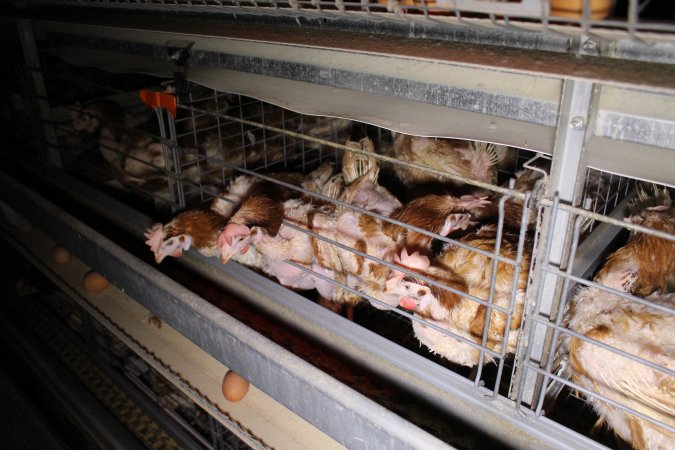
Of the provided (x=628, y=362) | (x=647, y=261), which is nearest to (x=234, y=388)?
(x=628, y=362)

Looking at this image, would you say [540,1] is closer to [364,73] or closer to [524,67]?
[524,67]

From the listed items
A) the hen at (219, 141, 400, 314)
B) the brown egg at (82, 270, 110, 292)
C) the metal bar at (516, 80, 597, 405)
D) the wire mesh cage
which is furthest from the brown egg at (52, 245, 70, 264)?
the metal bar at (516, 80, 597, 405)

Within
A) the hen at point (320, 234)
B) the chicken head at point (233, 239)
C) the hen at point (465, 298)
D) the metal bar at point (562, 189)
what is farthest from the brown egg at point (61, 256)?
the metal bar at point (562, 189)

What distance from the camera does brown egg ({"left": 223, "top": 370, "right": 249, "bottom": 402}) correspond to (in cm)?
154

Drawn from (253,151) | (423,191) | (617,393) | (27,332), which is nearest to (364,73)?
(617,393)

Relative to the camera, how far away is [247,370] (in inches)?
50.3

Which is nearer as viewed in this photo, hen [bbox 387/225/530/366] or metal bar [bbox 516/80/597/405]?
metal bar [bbox 516/80/597/405]

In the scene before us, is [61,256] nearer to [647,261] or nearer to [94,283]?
[94,283]

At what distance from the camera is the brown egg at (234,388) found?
5.05ft

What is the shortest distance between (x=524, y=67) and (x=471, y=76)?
0.18 m

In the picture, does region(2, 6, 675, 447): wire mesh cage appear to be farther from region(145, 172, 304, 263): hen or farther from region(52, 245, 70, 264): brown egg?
region(52, 245, 70, 264): brown egg

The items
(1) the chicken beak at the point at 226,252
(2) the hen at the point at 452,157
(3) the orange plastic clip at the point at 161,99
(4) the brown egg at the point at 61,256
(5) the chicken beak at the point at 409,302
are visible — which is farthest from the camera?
(4) the brown egg at the point at 61,256

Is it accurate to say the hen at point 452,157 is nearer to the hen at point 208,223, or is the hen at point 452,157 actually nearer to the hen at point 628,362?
the hen at point 208,223

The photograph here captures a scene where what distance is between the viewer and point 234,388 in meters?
1.54
